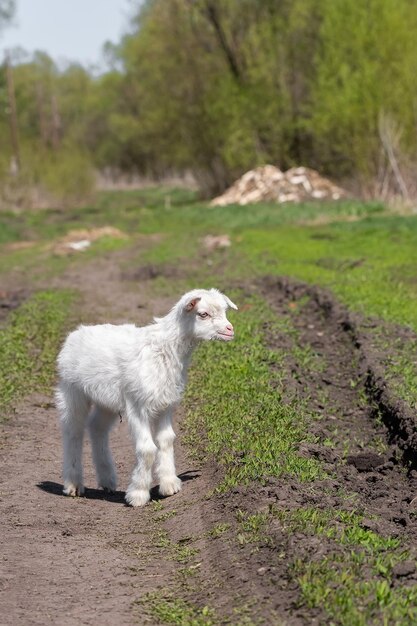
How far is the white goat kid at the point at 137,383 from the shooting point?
853 cm

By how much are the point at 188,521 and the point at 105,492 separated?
1.51m

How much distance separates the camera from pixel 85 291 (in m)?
20.1

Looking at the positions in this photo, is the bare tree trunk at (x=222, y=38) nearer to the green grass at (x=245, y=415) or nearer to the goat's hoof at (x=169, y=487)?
the green grass at (x=245, y=415)

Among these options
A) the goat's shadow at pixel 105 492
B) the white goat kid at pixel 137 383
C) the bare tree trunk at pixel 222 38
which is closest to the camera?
the white goat kid at pixel 137 383

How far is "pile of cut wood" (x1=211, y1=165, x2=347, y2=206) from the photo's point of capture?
4222 cm

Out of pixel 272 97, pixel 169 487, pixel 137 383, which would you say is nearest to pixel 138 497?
pixel 169 487

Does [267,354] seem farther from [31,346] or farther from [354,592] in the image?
[354,592]

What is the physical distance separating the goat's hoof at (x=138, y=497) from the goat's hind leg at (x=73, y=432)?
0.67m

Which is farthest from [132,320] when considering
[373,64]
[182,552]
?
[373,64]

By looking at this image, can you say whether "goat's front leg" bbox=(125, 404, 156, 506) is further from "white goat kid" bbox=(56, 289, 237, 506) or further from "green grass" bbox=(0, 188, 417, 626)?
"green grass" bbox=(0, 188, 417, 626)

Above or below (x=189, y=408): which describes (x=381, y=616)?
A: above

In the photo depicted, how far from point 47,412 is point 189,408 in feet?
5.52

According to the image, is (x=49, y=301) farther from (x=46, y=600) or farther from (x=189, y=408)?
(x=46, y=600)

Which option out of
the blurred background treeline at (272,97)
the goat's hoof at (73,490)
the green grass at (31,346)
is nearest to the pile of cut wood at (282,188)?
the blurred background treeline at (272,97)
